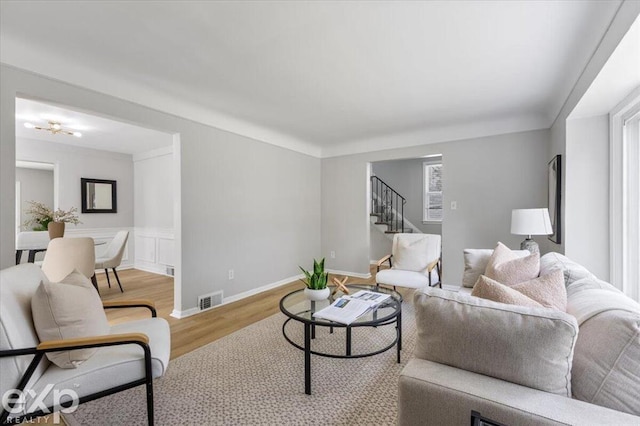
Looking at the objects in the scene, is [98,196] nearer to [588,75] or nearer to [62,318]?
[62,318]

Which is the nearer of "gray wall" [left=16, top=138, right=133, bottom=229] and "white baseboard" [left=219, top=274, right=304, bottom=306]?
"white baseboard" [left=219, top=274, right=304, bottom=306]

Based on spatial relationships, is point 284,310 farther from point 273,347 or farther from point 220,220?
point 220,220

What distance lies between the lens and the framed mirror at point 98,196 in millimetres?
5598

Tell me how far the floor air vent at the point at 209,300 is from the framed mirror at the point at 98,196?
3902 millimetres

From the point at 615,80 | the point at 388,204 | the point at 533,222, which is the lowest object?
the point at 533,222

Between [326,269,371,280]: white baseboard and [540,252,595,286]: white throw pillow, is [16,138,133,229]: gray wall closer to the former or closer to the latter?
[326,269,371,280]: white baseboard

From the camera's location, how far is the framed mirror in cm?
560

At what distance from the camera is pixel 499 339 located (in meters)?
0.99

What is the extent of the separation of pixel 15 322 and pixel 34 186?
7.53 meters

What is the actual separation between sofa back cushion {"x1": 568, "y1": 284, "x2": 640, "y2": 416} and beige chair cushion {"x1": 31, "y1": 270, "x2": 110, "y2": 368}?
2156 millimetres

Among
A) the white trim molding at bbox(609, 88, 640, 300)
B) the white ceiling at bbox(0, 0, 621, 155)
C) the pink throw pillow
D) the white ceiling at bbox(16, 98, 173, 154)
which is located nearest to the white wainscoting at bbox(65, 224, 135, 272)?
the white ceiling at bbox(16, 98, 173, 154)

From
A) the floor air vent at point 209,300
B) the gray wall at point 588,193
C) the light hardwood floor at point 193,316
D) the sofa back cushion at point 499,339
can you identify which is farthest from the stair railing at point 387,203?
the sofa back cushion at point 499,339

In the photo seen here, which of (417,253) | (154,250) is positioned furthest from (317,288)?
(154,250)

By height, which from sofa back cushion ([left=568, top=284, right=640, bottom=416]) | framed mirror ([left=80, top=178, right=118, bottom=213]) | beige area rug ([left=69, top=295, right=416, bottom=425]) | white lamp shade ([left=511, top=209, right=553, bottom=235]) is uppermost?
framed mirror ([left=80, top=178, right=118, bottom=213])
